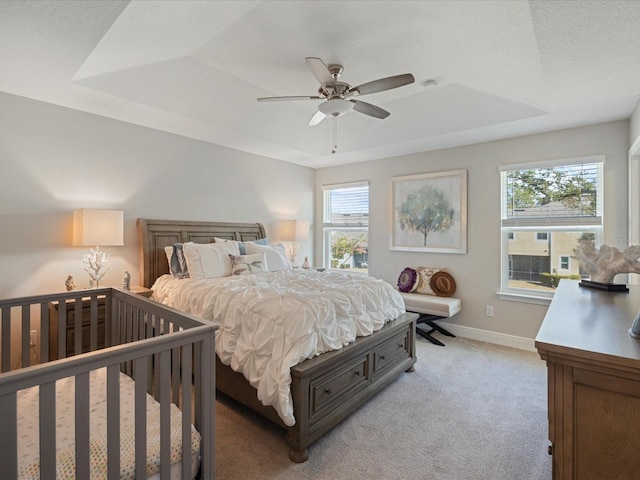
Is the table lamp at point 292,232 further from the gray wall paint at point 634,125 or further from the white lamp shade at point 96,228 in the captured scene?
the gray wall paint at point 634,125

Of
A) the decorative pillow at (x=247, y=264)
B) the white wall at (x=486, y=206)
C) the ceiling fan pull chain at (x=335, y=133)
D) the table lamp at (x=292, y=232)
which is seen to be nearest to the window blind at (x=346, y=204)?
the white wall at (x=486, y=206)

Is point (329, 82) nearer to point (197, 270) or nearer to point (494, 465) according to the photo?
point (197, 270)

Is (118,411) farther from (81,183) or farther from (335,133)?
(335,133)

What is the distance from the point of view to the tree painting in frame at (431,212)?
169 inches

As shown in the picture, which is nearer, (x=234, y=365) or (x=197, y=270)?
(x=234, y=365)

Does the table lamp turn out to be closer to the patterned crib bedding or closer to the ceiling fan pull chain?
the ceiling fan pull chain

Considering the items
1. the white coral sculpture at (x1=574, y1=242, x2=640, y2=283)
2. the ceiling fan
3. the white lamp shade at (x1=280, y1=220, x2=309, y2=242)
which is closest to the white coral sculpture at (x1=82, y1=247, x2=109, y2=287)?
the ceiling fan

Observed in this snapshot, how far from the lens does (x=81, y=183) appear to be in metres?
3.20

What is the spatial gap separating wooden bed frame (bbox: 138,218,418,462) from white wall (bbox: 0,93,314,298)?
0.25 metres

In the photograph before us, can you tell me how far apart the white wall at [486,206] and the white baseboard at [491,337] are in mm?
48

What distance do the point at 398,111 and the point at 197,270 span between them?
8.76 feet

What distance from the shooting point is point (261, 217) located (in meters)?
4.95

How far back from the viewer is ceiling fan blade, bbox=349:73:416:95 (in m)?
2.09

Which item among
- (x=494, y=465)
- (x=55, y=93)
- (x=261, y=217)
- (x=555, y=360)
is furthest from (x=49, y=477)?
(x=261, y=217)
